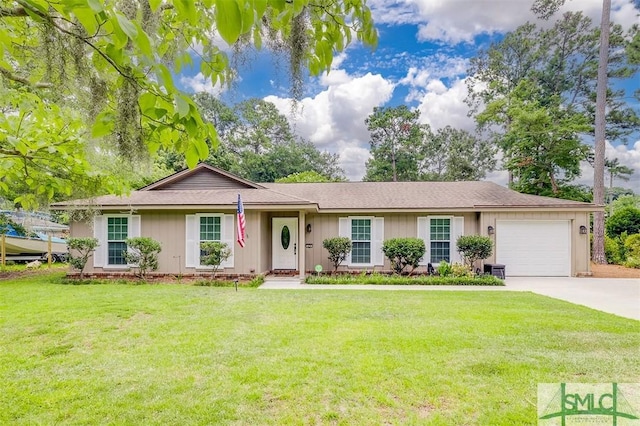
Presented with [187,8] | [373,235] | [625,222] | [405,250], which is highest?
[187,8]

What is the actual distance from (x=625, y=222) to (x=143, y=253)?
1859 centimetres

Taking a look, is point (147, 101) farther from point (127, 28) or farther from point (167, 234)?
point (167, 234)

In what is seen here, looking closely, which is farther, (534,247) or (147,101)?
(534,247)

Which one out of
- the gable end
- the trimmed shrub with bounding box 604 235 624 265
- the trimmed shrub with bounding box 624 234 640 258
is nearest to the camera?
the gable end

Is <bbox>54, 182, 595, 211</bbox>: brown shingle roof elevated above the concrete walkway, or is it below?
above

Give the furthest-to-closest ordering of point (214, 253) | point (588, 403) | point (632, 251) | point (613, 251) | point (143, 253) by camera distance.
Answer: point (613, 251)
point (632, 251)
point (143, 253)
point (214, 253)
point (588, 403)

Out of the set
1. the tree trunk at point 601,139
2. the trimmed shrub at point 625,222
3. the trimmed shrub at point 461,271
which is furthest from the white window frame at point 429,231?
the trimmed shrub at point 625,222

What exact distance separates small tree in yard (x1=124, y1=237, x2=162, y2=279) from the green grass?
3.65 meters

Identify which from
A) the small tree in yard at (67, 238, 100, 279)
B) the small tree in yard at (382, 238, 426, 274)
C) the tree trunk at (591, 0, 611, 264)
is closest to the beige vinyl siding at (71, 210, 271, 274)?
the small tree in yard at (67, 238, 100, 279)

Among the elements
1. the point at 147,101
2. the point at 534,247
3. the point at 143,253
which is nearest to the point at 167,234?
the point at 143,253

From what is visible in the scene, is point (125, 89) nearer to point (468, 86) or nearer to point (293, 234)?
point (293, 234)

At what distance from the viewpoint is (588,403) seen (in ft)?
10.00

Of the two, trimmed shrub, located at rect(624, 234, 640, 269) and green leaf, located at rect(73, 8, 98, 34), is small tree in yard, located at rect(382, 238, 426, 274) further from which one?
green leaf, located at rect(73, 8, 98, 34)

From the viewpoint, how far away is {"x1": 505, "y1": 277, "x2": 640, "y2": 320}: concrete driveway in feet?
22.8
